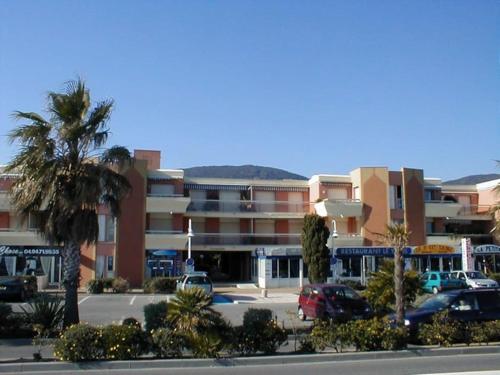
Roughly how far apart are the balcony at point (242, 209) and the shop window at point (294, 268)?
5352mm

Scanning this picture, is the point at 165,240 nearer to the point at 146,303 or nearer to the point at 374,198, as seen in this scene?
the point at 146,303

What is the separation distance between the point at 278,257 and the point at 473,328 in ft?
103

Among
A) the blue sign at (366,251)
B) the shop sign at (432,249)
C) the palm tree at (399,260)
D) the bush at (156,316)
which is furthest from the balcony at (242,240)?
the bush at (156,316)

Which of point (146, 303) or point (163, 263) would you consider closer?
point (146, 303)

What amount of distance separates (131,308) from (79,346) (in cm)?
1733

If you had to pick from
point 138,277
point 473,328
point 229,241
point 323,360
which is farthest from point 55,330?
point 229,241

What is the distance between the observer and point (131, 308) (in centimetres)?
2844

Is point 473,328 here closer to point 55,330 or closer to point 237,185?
point 55,330

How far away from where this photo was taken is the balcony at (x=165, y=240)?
149ft

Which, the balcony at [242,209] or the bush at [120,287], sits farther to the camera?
the balcony at [242,209]

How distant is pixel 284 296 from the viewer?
3753 centimetres

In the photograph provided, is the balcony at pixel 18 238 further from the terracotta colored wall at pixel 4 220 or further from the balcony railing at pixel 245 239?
the balcony railing at pixel 245 239

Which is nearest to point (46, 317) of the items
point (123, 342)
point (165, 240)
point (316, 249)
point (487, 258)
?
point (123, 342)

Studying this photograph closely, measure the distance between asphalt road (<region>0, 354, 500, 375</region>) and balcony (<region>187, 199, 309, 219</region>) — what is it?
37.0 m
